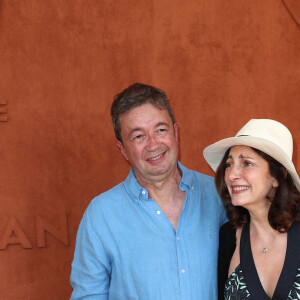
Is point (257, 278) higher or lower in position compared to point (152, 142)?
lower

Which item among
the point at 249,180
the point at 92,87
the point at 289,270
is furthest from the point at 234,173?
the point at 92,87

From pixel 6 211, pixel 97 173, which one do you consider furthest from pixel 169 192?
pixel 6 211

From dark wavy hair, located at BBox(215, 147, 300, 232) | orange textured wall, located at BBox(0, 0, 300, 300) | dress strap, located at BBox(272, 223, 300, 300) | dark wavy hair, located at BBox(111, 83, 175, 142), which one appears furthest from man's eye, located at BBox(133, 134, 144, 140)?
orange textured wall, located at BBox(0, 0, 300, 300)

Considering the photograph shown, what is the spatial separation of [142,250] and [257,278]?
20.1 inches

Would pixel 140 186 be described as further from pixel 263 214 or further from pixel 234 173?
pixel 263 214

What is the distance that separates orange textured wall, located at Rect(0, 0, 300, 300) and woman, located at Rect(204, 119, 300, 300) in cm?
147

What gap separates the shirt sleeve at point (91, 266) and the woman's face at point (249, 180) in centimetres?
65

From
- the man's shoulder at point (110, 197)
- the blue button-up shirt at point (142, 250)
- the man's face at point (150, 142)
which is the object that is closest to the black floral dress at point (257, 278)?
the blue button-up shirt at point (142, 250)

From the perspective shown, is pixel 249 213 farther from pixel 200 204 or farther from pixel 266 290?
pixel 266 290

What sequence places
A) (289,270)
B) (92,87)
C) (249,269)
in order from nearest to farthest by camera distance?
1. (289,270)
2. (249,269)
3. (92,87)

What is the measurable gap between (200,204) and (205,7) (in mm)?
1884

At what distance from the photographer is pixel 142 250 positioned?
2049 mm

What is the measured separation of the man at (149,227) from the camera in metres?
2.02

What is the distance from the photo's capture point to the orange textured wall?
3.16 meters
